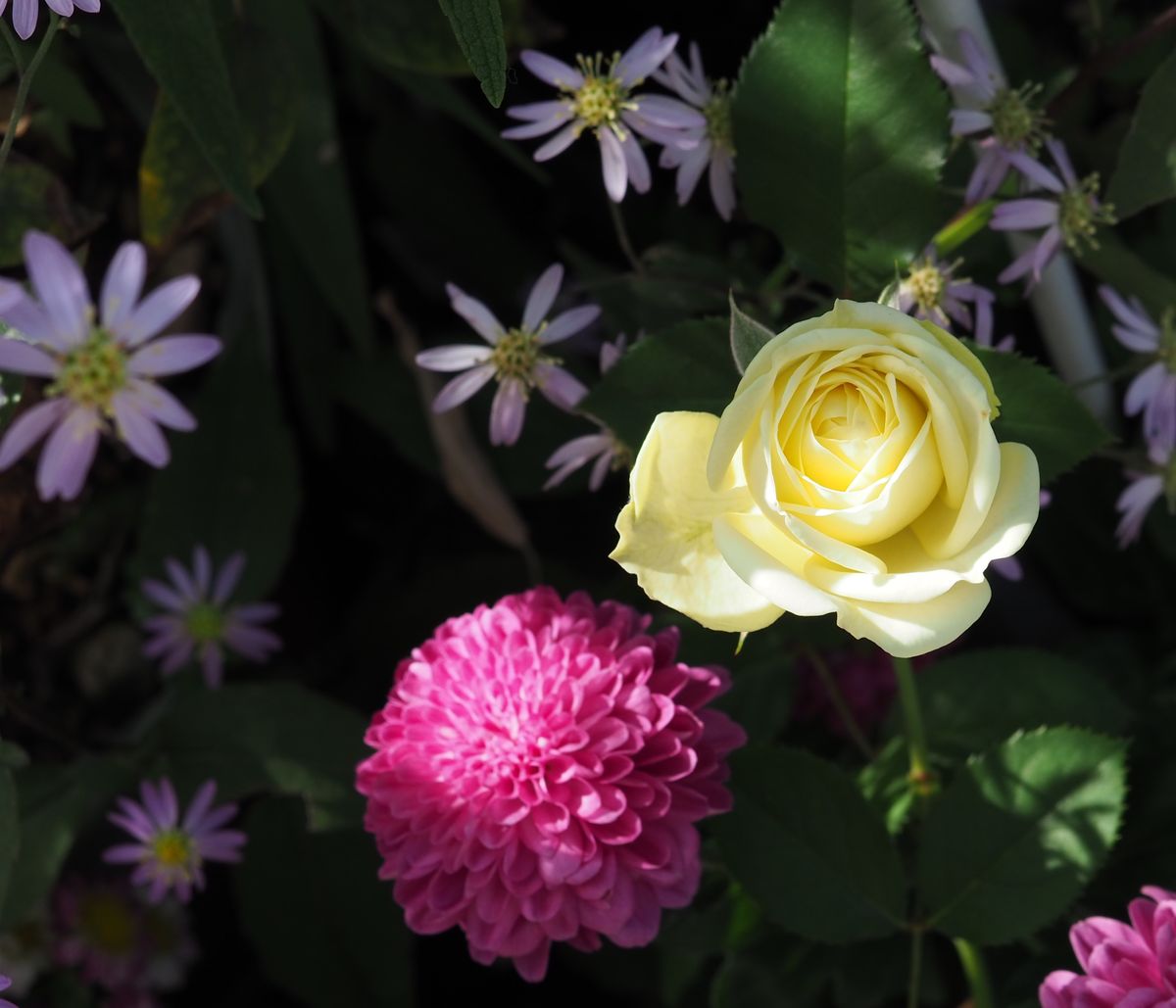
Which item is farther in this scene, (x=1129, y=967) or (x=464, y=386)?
(x=464, y=386)

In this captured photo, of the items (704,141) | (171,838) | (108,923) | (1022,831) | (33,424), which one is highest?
(704,141)

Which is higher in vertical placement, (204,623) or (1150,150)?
(1150,150)

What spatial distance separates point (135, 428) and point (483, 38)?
0.65 ft

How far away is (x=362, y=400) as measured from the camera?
2.42 ft

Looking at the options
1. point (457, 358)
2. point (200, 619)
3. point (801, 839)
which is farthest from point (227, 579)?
point (801, 839)

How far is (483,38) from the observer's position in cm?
38

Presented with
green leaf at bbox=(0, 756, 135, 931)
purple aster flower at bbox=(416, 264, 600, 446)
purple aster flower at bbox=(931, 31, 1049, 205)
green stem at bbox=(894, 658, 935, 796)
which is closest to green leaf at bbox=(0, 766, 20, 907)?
green leaf at bbox=(0, 756, 135, 931)

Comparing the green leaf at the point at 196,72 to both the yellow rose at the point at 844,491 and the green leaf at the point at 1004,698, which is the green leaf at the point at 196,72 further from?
the green leaf at the point at 1004,698

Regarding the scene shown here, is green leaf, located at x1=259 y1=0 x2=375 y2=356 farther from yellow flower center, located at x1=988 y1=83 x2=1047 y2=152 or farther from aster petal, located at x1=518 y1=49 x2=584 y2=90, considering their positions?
yellow flower center, located at x1=988 y1=83 x2=1047 y2=152

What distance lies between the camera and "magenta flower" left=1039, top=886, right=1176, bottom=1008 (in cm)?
39

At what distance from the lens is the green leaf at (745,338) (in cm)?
38

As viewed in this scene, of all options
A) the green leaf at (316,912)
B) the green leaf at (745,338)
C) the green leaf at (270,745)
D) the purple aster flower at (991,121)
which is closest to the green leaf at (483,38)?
the green leaf at (745,338)

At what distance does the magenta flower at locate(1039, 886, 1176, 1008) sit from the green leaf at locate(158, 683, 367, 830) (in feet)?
0.95

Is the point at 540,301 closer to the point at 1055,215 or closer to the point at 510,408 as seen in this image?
the point at 510,408
